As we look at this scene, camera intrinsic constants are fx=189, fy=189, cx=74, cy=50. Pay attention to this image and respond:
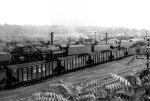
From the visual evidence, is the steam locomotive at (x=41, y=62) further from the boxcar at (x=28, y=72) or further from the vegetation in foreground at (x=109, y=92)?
the vegetation in foreground at (x=109, y=92)

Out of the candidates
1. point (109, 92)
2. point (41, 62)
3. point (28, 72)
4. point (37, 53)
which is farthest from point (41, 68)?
point (109, 92)

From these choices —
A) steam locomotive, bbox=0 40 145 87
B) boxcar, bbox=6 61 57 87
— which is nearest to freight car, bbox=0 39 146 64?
steam locomotive, bbox=0 40 145 87

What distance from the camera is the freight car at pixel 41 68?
1171cm

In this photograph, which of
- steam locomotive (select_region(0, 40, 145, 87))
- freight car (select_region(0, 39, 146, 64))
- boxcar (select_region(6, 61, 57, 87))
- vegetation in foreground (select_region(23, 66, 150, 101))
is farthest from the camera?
freight car (select_region(0, 39, 146, 64))

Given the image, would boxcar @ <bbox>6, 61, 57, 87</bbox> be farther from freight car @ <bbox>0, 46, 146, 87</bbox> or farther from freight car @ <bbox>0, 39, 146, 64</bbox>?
freight car @ <bbox>0, 39, 146, 64</bbox>

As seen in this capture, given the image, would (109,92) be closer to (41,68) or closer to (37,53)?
(41,68)

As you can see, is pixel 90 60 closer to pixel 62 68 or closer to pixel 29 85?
pixel 62 68

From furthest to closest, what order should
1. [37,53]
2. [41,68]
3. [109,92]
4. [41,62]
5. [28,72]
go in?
1. [37,53]
2. [41,62]
3. [41,68]
4. [28,72]
5. [109,92]

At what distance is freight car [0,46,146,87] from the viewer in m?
11.7

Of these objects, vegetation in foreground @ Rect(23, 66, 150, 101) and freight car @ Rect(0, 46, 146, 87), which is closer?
vegetation in foreground @ Rect(23, 66, 150, 101)

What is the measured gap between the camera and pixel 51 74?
14492 mm

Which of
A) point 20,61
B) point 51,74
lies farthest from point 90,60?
point 20,61

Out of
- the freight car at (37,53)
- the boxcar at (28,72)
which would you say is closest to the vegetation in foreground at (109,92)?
the boxcar at (28,72)

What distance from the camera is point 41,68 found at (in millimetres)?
13445
